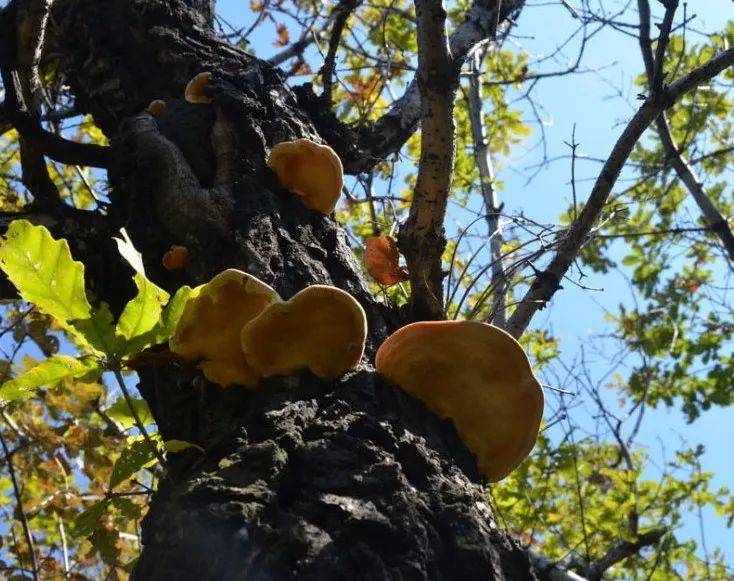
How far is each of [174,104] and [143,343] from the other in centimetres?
153

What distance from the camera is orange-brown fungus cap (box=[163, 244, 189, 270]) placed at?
2377 mm

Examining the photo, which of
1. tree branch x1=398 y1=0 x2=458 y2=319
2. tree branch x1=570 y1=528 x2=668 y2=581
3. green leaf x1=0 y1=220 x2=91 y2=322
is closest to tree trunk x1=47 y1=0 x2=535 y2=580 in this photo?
tree branch x1=398 y1=0 x2=458 y2=319

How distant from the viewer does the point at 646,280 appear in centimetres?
930

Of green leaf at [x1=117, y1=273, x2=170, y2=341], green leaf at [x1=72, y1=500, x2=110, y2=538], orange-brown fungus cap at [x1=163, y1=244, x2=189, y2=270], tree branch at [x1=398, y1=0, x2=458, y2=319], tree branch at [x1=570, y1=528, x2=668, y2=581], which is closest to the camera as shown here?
green leaf at [x1=117, y1=273, x2=170, y2=341]

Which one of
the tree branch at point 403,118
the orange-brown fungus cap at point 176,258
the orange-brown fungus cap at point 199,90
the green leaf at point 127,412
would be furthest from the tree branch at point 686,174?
the green leaf at point 127,412

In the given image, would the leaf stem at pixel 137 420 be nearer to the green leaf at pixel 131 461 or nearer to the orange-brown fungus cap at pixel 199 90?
the green leaf at pixel 131 461

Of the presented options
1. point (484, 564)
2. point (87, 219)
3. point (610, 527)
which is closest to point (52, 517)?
point (87, 219)

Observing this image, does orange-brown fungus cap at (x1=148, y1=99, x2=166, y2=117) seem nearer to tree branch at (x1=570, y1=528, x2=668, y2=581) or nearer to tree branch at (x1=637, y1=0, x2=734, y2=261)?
tree branch at (x1=637, y1=0, x2=734, y2=261)

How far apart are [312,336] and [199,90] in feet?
4.89

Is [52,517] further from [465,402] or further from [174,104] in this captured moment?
[465,402]

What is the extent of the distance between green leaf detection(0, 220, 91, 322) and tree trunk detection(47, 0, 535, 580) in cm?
41

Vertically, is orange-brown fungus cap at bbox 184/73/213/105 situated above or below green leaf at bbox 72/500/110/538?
above

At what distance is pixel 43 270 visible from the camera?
1.64 metres

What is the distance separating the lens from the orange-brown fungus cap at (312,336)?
6.19 feet
